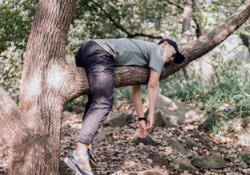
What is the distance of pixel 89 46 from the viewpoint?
→ 2.28 m

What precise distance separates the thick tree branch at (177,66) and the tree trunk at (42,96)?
0.01 metres

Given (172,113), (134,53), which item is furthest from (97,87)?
(172,113)

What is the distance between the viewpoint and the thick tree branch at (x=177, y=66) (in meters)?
2.25

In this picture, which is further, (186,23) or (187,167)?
(186,23)

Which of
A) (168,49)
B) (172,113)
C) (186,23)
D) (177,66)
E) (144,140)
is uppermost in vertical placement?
(186,23)

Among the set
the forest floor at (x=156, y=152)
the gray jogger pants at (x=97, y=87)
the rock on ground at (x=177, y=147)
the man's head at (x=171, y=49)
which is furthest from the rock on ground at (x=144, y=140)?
the gray jogger pants at (x=97, y=87)

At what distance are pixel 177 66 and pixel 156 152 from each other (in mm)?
1508

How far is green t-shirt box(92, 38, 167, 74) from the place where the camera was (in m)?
2.35

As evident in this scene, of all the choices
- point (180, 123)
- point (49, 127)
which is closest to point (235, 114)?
point (180, 123)

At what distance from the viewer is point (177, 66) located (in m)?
3.12

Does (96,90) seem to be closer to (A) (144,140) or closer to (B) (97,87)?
(B) (97,87)

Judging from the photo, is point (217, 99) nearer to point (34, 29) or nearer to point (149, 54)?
point (149, 54)

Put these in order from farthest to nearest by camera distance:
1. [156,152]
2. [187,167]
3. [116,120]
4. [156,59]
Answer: [116,120]
[156,152]
[187,167]
[156,59]

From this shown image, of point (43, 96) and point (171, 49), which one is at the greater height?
point (171, 49)
